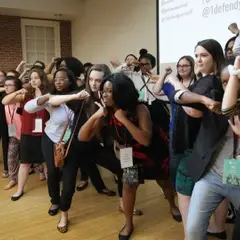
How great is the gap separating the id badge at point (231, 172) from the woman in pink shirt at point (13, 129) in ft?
8.61

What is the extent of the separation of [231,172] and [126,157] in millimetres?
922

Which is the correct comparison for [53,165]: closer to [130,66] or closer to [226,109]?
[130,66]

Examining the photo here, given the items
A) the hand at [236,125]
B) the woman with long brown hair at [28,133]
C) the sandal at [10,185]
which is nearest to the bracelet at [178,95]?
the hand at [236,125]

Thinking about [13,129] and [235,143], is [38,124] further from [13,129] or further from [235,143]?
[235,143]

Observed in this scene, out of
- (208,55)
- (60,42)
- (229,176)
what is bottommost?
(229,176)

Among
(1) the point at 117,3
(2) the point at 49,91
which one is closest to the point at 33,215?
(2) the point at 49,91

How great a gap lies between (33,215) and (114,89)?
5.18 feet

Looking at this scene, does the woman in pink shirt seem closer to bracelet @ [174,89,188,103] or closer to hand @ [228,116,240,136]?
bracelet @ [174,89,188,103]

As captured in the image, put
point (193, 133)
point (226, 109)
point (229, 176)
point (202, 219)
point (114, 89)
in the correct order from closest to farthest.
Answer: point (226, 109), point (229, 176), point (202, 219), point (193, 133), point (114, 89)

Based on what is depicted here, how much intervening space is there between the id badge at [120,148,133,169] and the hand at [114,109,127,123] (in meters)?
0.23

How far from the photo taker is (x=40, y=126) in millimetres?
3215

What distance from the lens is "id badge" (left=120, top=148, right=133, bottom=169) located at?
2.26m

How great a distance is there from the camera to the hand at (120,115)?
2.16m

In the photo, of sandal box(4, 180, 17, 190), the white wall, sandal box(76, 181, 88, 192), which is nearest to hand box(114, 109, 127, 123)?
sandal box(76, 181, 88, 192)
